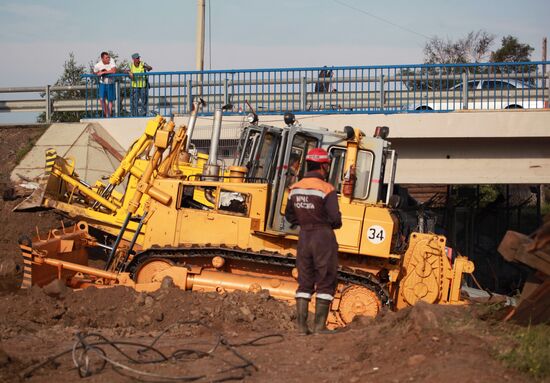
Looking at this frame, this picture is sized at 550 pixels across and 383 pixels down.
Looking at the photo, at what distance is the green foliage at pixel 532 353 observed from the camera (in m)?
6.43

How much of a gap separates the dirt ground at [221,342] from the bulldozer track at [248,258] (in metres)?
0.77

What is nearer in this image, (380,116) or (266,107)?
(380,116)

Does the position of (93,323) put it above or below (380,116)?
below

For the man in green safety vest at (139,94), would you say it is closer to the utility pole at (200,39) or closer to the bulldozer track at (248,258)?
the utility pole at (200,39)

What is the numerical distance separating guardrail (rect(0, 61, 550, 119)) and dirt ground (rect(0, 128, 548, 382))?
9175 mm

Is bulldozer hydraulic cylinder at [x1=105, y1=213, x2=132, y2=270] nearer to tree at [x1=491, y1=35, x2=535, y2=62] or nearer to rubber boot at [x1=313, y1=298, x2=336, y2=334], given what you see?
rubber boot at [x1=313, y1=298, x2=336, y2=334]

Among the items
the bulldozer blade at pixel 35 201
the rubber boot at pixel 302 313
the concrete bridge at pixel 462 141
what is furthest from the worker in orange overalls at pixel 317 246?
the concrete bridge at pixel 462 141

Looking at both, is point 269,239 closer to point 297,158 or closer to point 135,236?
point 297,158

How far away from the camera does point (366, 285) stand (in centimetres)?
1169

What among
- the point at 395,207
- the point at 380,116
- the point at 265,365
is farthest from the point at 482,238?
the point at 265,365

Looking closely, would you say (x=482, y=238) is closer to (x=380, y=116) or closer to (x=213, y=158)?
(x=380, y=116)

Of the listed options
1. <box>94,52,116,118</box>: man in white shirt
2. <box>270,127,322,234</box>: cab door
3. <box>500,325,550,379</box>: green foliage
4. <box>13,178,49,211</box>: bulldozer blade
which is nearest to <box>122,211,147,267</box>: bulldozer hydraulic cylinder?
<box>270,127,322,234</box>: cab door

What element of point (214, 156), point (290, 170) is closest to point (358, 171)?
point (290, 170)

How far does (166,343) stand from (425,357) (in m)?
2.91
